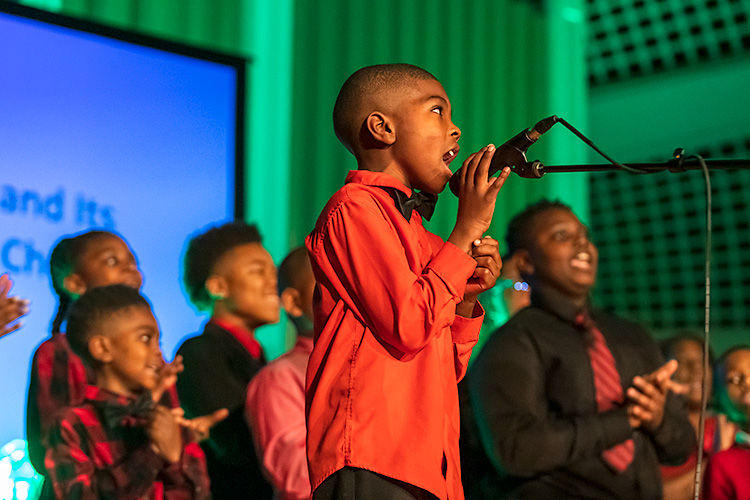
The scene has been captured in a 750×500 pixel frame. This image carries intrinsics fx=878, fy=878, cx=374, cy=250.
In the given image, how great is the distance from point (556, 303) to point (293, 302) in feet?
2.27

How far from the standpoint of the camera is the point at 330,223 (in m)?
1.16

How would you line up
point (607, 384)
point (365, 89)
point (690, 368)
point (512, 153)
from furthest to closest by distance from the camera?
point (690, 368)
point (607, 384)
point (365, 89)
point (512, 153)

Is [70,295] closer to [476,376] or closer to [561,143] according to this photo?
[476,376]

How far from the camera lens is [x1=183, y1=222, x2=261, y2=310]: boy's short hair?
2.45 meters

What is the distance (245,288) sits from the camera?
2.39 meters

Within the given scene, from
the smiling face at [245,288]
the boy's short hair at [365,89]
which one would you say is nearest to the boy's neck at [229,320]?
the smiling face at [245,288]

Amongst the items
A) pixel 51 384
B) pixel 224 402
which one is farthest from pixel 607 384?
pixel 51 384

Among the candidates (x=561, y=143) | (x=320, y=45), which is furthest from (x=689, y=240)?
(x=320, y=45)

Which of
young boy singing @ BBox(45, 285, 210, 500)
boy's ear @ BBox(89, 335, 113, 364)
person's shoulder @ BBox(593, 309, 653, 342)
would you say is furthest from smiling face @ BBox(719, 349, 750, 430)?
boy's ear @ BBox(89, 335, 113, 364)

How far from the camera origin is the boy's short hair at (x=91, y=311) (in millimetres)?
2000

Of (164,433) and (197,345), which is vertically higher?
(197,345)

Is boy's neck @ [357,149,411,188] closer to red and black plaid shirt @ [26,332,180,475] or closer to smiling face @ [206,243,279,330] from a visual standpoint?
red and black plaid shirt @ [26,332,180,475]

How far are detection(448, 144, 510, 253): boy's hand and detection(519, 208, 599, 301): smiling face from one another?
105cm

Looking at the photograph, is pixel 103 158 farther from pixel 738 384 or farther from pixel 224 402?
pixel 738 384
